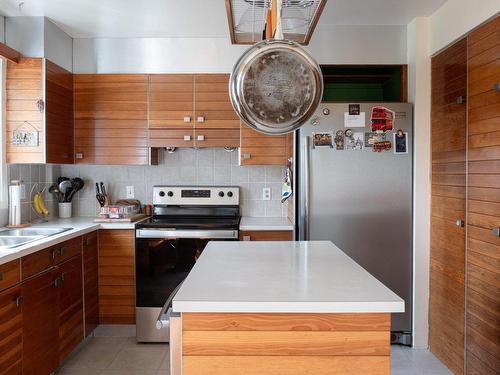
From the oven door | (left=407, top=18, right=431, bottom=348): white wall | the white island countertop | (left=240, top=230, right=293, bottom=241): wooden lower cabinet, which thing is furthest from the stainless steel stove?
(left=407, top=18, right=431, bottom=348): white wall

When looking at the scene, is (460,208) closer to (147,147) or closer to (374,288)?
(374,288)

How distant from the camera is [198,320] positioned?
1319mm

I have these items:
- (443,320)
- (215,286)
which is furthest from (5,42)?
(443,320)

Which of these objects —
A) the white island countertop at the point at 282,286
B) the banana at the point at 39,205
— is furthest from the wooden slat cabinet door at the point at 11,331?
the banana at the point at 39,205

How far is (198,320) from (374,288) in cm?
59

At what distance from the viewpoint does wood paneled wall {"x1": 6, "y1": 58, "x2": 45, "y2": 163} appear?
2.93m

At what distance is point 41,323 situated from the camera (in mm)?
2373

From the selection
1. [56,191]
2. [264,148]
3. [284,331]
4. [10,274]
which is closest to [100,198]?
[56,191]

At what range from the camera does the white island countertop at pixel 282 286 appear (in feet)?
4.16

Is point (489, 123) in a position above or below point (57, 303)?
above

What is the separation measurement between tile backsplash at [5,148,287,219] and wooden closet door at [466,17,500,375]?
5.53 feet

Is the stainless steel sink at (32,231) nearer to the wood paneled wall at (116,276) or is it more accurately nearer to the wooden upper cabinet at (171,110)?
the wood paneled wall at (116,276)

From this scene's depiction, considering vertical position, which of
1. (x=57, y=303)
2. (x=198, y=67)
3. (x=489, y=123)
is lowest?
(x=57, y=303)

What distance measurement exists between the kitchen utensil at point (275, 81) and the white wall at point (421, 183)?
1767 mm
